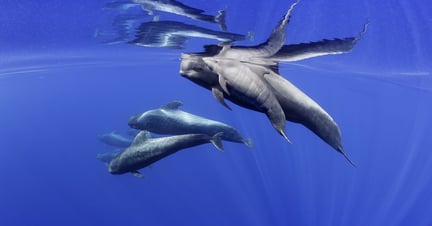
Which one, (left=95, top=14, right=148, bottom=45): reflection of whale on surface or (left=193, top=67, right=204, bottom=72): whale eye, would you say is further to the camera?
(left=95, top=14, right=148, bottom=45): reflection of whale on surface

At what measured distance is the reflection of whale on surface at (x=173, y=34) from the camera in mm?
11378

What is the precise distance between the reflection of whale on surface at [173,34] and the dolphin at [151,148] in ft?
15.9

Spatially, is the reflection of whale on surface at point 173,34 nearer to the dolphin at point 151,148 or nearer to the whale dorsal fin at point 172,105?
the whale dorsal fin at point 172,105

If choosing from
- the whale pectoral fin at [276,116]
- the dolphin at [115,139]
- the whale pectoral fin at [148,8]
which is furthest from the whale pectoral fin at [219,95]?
the dolphin at [115,139]

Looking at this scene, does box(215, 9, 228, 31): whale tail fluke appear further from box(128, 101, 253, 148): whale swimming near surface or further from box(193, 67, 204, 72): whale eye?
box(193, 67, 204, 72): whale eye

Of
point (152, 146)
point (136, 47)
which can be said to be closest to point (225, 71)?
point (152, 146)

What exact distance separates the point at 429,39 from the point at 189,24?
7.87m

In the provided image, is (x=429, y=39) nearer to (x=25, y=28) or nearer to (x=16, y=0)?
(x=16, y=0)

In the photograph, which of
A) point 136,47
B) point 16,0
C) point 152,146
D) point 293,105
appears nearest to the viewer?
point 293,105

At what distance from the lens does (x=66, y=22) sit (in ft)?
39.2

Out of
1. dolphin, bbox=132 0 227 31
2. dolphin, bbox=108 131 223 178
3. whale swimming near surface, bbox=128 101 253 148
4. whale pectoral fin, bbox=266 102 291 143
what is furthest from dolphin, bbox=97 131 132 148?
whale pectoral fin, bbox=266 102 291 143

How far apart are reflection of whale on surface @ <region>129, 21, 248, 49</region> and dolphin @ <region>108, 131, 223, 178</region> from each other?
4838mm

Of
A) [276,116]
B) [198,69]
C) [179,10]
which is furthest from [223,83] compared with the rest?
[179,10]

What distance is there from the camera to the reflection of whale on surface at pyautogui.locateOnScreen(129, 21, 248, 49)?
1138 centimetres
